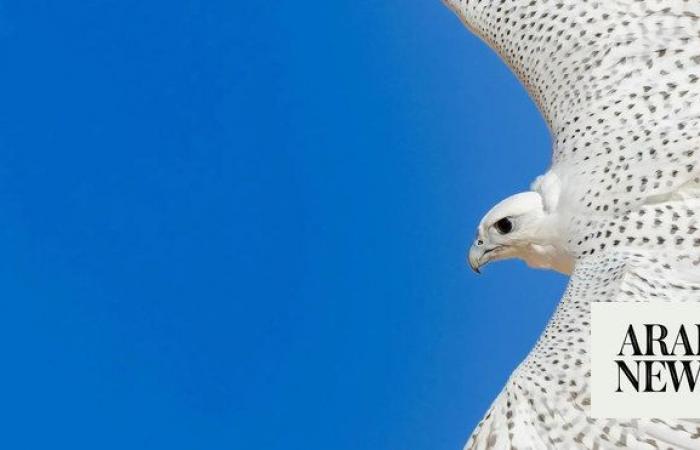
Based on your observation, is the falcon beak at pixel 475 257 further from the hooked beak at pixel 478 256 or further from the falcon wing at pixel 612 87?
the falcon wing at pixel 612 87

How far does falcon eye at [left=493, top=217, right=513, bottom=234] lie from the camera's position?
6707 mm

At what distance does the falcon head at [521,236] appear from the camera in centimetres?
632

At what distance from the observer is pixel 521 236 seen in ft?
21.6

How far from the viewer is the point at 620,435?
430cm

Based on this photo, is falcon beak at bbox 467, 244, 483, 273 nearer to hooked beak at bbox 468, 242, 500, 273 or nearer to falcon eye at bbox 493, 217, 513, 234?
hooked beak at bbox 468, 242, 500, 273

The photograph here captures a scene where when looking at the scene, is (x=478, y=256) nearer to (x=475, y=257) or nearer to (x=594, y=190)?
(x=475, y=257)

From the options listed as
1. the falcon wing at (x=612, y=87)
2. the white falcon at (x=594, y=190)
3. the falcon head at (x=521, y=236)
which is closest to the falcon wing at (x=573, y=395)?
the white falcon at (x=594, y=190)

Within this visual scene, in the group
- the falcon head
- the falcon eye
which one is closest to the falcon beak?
the falcon head

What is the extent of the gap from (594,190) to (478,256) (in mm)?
1377

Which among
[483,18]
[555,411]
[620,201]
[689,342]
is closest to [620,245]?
[620,201]

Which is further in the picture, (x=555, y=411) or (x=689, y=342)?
(x=689, y=342)

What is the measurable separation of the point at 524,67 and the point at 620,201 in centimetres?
154

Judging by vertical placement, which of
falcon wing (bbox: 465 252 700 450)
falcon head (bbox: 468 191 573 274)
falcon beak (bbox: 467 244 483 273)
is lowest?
falcon wing (bbox: 465 252 700 450)

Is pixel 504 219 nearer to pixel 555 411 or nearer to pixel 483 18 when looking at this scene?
pixel 483 18
